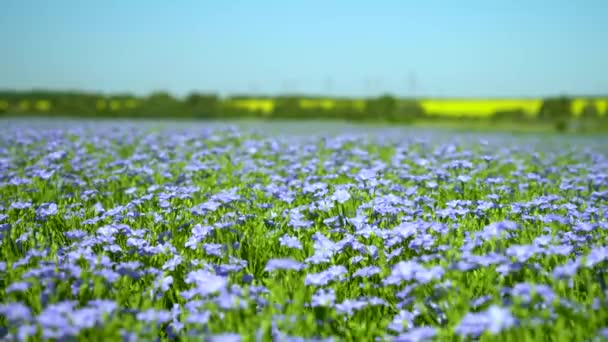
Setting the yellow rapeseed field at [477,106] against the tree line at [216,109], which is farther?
the yellow rapeseed field at [477,106]

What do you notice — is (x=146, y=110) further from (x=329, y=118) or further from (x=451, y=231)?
(x=451, y=231)

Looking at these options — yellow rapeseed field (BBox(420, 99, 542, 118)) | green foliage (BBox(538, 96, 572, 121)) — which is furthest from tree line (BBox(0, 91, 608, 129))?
yellow rapeseed field (BBox(420, 99, 542, 118))

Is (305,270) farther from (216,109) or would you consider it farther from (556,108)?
(556,108)

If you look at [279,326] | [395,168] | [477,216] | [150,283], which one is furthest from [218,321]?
[395,168]

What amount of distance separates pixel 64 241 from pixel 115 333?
206cm

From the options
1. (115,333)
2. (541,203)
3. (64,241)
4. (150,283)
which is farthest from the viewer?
(541,203)

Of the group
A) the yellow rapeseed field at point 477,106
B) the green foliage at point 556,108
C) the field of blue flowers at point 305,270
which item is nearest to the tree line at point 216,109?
the green foliage at point 556,108

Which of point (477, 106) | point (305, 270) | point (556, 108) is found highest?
point (477, 106)

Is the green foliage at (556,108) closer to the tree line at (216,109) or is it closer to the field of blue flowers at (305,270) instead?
the tree line at (216,109)

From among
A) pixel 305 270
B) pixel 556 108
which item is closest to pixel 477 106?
pixel 556 108

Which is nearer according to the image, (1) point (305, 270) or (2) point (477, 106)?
(1) point (305, 270)

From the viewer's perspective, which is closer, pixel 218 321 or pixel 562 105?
pixel 218 321

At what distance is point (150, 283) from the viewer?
3340 millimetres

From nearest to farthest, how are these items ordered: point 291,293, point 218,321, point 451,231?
point 218,321
point 291,293
point 451,231
